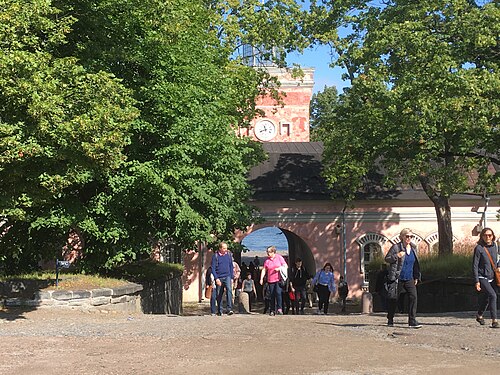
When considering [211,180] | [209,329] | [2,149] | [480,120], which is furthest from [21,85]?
[480,120]

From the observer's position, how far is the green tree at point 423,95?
16359 millimetres

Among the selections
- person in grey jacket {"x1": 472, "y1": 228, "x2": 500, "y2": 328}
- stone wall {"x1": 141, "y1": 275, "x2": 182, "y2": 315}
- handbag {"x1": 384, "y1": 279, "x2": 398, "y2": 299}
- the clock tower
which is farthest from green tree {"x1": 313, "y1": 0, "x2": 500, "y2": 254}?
the clock tower

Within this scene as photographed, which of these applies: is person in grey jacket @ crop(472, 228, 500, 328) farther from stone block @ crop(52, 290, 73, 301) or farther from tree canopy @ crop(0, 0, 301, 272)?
stone block @ crop(52, 290, 73, 301)

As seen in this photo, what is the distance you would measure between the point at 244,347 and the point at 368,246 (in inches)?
889

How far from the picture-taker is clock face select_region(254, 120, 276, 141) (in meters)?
45.4

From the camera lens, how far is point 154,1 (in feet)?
49.3

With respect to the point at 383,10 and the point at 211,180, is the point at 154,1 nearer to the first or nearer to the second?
the point at 211,180

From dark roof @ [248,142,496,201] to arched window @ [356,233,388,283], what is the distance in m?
1.77

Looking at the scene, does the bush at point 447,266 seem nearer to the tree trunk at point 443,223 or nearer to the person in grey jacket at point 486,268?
the tree trunk at point 443,223

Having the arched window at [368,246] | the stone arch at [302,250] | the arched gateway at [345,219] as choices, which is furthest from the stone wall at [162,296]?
the arched window at [368,246]

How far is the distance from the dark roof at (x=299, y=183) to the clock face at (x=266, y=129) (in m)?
12.1

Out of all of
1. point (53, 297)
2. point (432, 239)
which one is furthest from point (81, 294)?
point (432, 239)

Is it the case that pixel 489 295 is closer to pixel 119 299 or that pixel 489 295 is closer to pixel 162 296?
pixel 119 299

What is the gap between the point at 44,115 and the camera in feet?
36.3
